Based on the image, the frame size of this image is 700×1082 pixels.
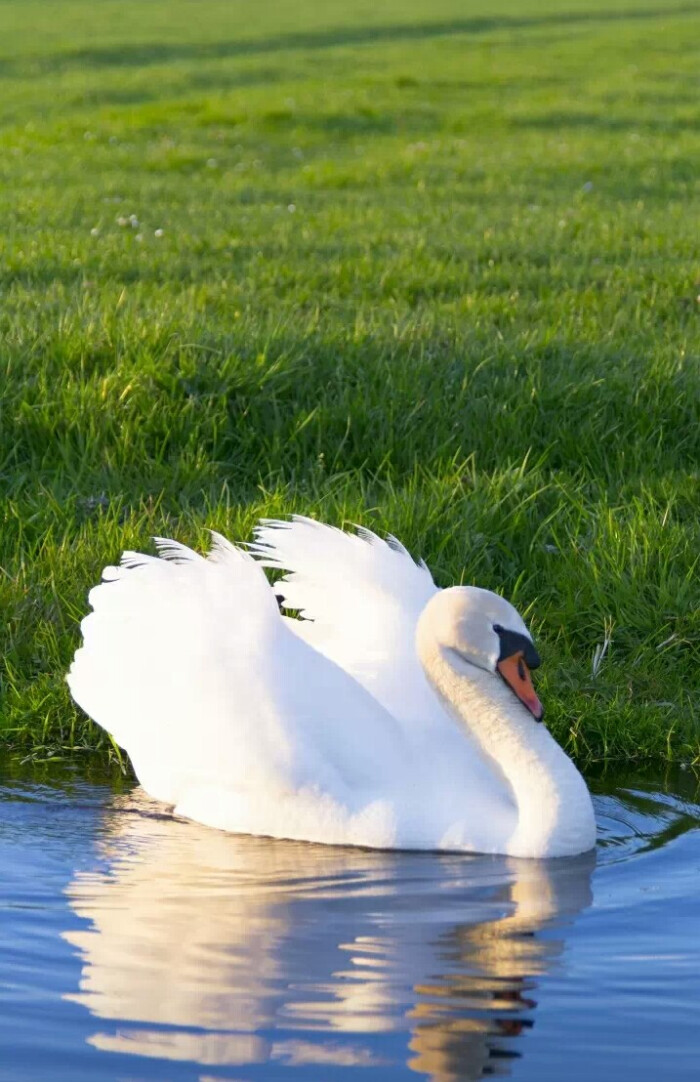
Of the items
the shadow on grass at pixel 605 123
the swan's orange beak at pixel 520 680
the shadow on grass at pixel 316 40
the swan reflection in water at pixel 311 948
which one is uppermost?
the shadow on grass at pixel 316 40

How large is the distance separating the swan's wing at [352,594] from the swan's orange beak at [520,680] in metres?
0.46

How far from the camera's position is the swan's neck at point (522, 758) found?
14.7ft

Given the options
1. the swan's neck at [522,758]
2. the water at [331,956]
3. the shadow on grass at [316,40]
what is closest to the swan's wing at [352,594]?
the swan's neck at [522,758]

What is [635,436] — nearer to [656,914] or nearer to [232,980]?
[656,914]

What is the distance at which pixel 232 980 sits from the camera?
11.8 feet

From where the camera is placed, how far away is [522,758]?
15.1 feet

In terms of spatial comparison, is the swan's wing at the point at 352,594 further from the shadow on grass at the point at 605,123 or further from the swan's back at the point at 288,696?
the shadow on grass at the point at 605,123

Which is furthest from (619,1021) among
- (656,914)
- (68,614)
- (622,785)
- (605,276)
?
(605,276)

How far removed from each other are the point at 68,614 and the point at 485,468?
2.00 metres

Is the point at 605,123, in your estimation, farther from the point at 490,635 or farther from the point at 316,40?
the point at 316,40

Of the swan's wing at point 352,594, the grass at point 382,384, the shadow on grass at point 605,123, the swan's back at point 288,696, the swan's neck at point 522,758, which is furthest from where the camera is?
the shadow on grass at point 605,123

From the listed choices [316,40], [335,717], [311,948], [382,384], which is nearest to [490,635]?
[335,717]

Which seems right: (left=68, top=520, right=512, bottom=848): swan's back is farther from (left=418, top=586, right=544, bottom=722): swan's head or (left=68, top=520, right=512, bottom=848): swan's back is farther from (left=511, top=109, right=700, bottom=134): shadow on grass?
(left=511, top=109, right=700, bottom=134): shadow on grass

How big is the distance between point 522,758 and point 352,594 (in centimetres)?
90
